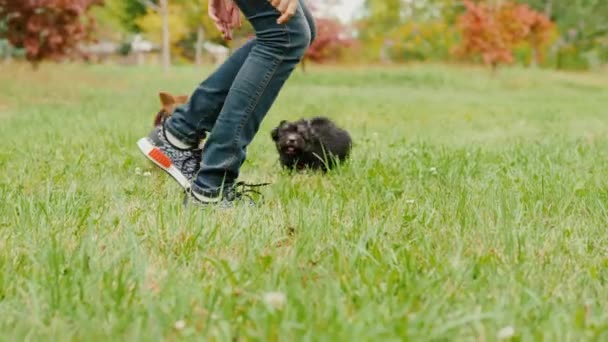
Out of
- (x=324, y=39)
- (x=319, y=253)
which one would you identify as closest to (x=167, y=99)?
(x=319, y=253)

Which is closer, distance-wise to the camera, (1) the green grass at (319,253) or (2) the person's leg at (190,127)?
(1) the green grass at (319,253)

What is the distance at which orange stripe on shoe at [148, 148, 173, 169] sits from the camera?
11.1 ft

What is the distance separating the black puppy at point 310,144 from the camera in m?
4.67

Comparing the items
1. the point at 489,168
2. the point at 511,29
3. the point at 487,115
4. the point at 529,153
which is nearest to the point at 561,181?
the point at 489,168

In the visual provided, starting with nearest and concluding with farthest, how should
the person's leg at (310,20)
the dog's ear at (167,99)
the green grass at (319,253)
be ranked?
the green grass at (319,253), the person's leg at (310,20), the dog's ear at (167,99)

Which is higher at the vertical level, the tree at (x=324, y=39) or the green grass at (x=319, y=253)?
the green grass at (x=319, y=253)

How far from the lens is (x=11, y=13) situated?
561 inches

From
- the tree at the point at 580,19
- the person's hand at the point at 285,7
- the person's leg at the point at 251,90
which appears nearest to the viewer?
the person's hand at the point at 285,7

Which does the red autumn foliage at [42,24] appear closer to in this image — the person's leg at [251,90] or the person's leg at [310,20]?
the person's leg at [310,20]

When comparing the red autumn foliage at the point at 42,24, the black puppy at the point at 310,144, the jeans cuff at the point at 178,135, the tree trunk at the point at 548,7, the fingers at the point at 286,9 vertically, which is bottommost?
the tree trunk at the point at 548,7

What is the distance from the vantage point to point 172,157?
11.2 ft

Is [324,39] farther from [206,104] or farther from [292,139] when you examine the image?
[206,104]

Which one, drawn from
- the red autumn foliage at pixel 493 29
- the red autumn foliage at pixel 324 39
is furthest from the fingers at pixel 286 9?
the red autumn foliage at pixel 324 39

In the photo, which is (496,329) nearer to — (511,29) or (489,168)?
(489,168)
